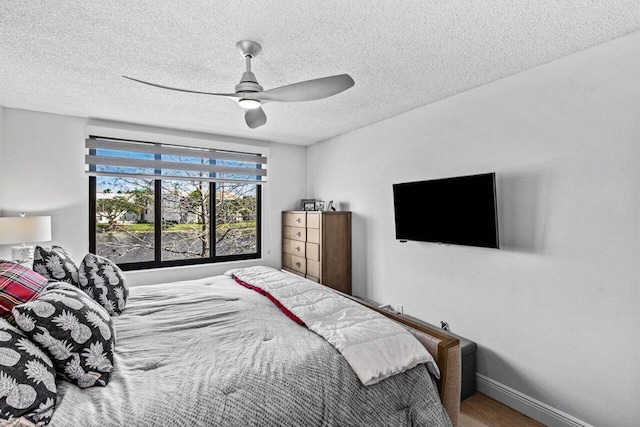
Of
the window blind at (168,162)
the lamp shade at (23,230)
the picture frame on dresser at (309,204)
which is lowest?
the lamp shade at (23,230)

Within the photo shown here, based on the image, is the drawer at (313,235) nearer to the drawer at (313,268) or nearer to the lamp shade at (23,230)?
the drawer at (313,268)

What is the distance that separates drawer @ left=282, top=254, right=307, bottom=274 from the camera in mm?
4105

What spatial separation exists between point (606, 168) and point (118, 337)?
2906 mm

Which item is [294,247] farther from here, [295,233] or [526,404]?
[526,404]

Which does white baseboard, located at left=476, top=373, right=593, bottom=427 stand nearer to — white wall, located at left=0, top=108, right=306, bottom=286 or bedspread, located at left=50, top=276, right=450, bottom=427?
bedspread, located at left=50, top=276, right=450, bottom=427

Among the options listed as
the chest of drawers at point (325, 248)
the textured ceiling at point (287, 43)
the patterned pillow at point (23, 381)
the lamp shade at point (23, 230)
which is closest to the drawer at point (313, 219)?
the chest of drawers at point (325, 248)

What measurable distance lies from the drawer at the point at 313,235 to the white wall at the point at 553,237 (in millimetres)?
1221

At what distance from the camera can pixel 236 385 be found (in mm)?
1300

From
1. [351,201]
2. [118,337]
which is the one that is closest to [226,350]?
[118,337]

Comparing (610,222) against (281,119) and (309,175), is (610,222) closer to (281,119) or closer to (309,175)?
(281,119)

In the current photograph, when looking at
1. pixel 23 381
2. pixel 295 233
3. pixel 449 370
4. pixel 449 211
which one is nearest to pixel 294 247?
pixel 295 233

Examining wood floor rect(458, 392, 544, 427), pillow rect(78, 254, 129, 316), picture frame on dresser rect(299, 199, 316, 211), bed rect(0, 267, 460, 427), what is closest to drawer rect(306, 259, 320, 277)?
picture frame on dresser rect(299, 199, 316, 211)

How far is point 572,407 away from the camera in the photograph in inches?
79.7

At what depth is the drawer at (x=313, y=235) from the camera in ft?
12.6
